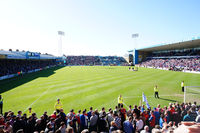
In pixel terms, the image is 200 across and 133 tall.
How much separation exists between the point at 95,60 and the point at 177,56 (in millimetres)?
56024

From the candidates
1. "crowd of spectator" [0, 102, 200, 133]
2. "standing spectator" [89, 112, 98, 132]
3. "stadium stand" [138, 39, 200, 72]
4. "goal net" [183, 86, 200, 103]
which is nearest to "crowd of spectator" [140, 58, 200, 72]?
"stadium stand" [138, 39, 200, 72]

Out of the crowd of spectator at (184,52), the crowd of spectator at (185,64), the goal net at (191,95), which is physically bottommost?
the goal net at (191,95)

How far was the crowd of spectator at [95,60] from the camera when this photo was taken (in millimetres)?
86450

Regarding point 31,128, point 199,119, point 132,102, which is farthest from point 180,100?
point 31,128

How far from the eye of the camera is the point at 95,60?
302 feet

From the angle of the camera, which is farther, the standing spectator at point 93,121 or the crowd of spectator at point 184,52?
the crowd of spectator at point 184,52

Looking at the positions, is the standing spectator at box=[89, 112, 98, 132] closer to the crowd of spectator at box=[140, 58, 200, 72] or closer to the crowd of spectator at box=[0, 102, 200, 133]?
the crowd of spectator at box=[0, 102, 200, 133]

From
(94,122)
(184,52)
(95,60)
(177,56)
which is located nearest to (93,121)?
(94,122)

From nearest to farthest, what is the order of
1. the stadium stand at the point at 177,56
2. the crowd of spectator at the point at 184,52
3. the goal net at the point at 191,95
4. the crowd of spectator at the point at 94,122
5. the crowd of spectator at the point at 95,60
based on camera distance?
the crowd of spectator at the point at 94,122
the goal net at the point at 191,95
the stadium stand at the point at 177,56
the crowd of spectator at the point at 184,52
the crowd of spectator at the point at 95,60

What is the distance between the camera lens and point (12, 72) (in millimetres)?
28344

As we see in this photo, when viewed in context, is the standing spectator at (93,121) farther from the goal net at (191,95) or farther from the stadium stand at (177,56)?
the stadium stand at (177,56)

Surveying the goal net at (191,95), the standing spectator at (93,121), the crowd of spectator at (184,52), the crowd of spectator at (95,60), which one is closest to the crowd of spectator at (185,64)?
the crowd of spectator at (184,52)

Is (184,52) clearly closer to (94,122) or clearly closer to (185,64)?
(185,64)

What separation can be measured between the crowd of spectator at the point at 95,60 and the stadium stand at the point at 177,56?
22996 mm
